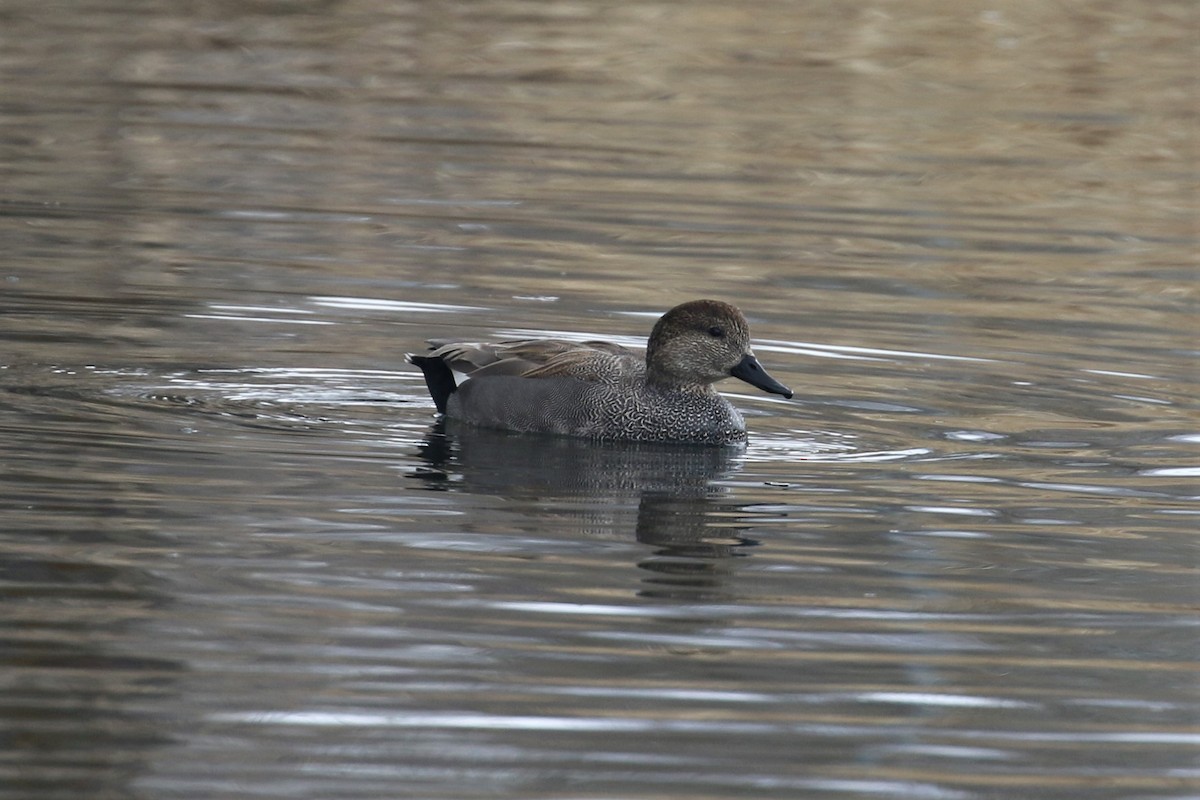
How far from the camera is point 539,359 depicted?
1046cm

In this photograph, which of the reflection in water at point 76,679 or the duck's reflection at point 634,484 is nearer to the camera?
the reflection in water at point 76,679

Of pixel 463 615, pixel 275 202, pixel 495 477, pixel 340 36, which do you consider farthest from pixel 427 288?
pixel 340 36

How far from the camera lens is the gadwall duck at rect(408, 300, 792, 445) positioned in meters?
10.2

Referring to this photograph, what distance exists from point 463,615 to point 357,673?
699 millimetres

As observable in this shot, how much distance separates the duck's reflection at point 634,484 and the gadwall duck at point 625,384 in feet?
0.25

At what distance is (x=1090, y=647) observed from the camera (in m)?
6.98

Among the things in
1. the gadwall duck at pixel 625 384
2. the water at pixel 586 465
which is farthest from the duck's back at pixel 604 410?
the water at pixel 586 465

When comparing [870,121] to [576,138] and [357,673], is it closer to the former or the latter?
[576,138]

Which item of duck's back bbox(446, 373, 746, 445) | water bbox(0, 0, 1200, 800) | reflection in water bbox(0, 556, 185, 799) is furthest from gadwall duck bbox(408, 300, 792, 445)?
reflection in water bbox(0, 556, 185, 799)

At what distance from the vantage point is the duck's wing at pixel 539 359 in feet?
33.9

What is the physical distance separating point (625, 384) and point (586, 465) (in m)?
0.79

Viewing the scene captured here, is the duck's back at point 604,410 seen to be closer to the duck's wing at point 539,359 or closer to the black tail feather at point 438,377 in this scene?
the duck's wing at point 539,359

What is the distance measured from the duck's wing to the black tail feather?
0.04m

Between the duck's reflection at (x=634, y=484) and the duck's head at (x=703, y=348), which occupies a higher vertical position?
the duck's head at (x=703, y=348)
